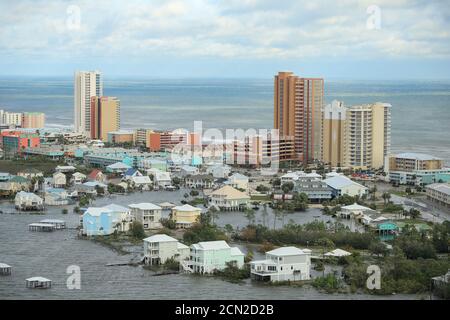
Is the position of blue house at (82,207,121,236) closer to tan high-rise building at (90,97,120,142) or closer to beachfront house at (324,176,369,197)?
beachfront house at (324,176,369,197)

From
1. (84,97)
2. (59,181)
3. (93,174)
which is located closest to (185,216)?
(59,181)

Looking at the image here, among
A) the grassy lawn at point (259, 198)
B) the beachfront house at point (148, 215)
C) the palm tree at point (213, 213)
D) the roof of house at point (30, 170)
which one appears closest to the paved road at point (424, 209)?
the grassy lawn at point (259, 198)

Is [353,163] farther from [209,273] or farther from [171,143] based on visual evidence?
[209,273]

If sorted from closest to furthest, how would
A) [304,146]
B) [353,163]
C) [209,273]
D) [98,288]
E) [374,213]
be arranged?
[98,288]
[209,273]
[374,213]
[353,163]
[304,146]

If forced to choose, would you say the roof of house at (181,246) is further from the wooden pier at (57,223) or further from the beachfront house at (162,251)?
the wooden pier at (57,223)

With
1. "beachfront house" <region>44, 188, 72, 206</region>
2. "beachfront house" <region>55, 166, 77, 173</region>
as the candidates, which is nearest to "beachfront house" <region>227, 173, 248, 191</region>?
"beachfront house" <region>44, 188, 72, 206</region>
